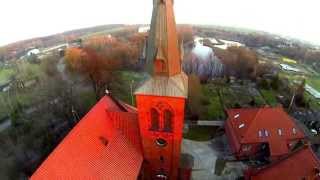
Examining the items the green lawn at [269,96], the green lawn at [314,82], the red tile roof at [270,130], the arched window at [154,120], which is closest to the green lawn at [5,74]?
the red tile roof at [270,130]

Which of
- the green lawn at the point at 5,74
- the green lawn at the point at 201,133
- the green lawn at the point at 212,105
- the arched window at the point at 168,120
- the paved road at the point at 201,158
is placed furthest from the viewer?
the green lawn at the point at 5,74

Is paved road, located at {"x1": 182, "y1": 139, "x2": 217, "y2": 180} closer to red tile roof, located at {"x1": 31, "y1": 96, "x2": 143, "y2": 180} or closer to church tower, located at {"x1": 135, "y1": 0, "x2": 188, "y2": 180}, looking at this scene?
church tower, located at {"x1": 135, "y1": 0, "x2": 188, "y2": 180}

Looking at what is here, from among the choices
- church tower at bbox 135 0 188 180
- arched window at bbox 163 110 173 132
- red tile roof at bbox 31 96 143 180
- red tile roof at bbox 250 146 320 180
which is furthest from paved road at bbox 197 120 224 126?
arched window at bbox 163 110 173 132

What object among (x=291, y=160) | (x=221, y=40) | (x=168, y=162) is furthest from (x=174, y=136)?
(x=221, y=40)

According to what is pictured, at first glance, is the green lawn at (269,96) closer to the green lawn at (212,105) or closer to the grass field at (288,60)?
the green lawn at (212,105)

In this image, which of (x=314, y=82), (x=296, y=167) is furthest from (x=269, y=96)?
(x=296, y=167)

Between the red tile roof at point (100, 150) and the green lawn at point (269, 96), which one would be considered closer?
the red tile roof at point (100, 150)

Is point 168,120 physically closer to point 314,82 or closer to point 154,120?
point 154,120
